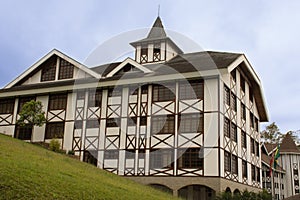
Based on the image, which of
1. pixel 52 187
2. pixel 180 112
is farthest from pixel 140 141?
pixel 52 187

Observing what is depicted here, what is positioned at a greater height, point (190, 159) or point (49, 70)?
point (49, 70)

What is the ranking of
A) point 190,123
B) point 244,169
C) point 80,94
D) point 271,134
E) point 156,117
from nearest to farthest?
point 190,123
point 156,117
point 80,94
point 244,169
point 271,134

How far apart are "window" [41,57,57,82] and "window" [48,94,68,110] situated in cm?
246

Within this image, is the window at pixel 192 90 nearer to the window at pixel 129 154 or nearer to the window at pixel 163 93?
the window at pixel 163 93

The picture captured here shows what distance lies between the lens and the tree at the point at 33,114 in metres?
28.5

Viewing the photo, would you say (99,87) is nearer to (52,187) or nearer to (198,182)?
(198,182)

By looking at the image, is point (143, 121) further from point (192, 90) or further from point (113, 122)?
point (192, 90)

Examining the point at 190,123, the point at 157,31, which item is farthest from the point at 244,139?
the point at 157,31

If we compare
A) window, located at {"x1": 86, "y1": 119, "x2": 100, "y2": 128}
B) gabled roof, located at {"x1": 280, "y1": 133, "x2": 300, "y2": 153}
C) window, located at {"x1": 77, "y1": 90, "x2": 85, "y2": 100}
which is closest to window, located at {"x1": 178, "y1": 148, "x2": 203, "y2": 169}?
window, located at {"x1": 86, "y1": 119, "x2": 100, "y2": 128}

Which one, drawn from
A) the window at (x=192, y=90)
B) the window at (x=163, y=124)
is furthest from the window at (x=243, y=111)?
the window at (x=163, y=124)

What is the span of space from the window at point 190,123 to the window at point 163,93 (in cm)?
164

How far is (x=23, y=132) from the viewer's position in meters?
30.5

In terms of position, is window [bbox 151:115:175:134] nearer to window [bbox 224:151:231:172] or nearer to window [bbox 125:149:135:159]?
window [bbox 125:149:135:159]

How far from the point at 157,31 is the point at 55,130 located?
1319 centimetres
